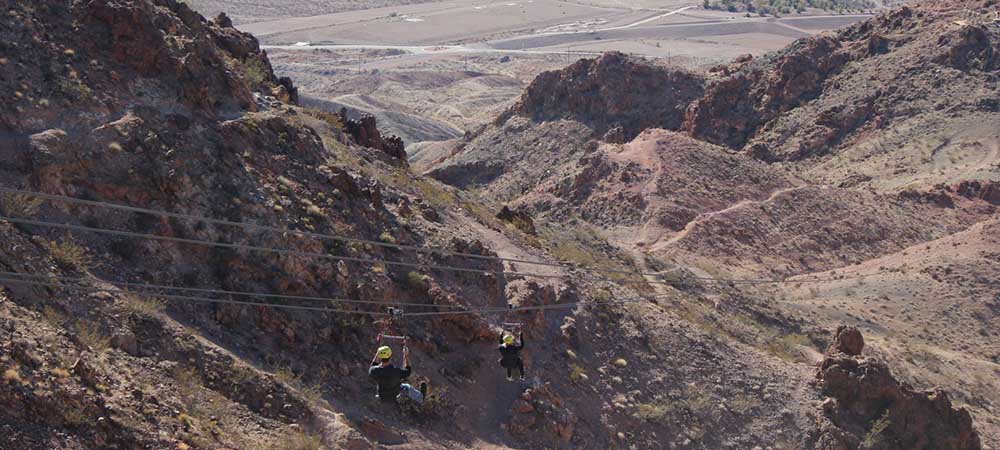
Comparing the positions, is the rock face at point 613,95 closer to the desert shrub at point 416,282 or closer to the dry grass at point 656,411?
the dry grass at point 656,411

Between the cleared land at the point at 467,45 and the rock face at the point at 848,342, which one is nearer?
the rock face at the point at 848,342

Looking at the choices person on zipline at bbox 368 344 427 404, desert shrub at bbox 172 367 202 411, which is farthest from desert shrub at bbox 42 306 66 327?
person on zipline at bbox 368 344 427 404

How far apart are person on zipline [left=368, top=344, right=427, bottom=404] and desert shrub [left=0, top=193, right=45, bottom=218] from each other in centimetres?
573

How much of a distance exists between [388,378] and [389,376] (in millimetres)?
39

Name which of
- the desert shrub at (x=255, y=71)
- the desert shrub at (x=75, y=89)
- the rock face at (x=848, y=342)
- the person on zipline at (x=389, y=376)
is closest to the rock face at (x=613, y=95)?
the desert shrub at (x=255, y=71)

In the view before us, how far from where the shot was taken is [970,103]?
2584 inches

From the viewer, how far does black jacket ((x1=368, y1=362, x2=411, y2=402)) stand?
18.5 m

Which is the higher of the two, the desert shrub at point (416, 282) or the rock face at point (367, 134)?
the rock face at point (367, 134)

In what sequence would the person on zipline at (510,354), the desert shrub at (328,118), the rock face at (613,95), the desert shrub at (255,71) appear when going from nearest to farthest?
the person on zipline at (510,354), the desert shrub at (255,71), the desert shrub at (328,118), the rock face at (613,95)

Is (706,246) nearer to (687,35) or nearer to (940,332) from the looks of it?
(940,332)

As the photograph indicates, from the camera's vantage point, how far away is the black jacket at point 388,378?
60.5 ft

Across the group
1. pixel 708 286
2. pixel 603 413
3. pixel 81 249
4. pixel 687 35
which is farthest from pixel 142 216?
pixel 687 35

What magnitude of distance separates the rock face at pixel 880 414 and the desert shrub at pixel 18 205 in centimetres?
1662

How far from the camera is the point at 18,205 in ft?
61.3
